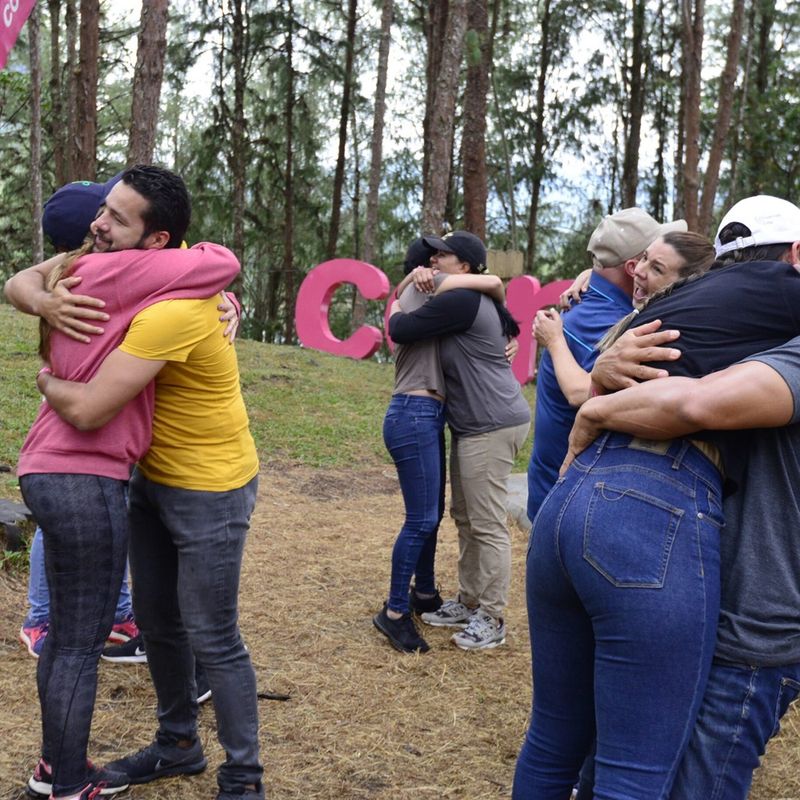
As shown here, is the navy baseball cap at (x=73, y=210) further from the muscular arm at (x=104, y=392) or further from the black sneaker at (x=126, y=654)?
the black sneaker at (x=126, y=654)

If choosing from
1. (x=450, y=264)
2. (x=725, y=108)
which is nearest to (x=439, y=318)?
(x=450, y=264)

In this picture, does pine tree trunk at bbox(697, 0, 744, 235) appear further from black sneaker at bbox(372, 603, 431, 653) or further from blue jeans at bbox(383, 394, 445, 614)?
black sneaker at bbox(372, 603, 431, 653)

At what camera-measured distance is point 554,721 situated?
2.04 meters

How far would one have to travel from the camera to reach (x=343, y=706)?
397 cm

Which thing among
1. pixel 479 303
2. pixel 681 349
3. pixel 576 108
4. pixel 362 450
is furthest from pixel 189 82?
pixel 681 349

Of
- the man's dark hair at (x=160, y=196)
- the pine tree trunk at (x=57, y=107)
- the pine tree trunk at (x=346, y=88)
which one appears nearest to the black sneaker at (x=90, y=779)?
the man's dark hair at (x=160, y=196)

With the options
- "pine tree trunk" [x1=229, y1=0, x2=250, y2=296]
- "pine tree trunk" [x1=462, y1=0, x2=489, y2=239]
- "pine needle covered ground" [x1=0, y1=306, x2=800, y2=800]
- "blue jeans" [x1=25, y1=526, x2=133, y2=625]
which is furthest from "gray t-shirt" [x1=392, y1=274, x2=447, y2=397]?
"pine tree trunk" [x1=229, y1=0, x2=250, y2=296]

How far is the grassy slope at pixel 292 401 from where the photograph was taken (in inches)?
361

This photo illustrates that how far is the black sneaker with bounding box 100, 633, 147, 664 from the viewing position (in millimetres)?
4164

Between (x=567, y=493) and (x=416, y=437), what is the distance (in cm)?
261

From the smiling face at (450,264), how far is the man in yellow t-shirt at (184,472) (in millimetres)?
1933

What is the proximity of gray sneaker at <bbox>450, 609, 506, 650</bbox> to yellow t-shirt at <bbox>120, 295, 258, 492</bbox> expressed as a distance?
2224 millimetres

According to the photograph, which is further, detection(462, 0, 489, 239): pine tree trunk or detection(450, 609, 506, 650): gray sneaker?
detection(462, 0, 489, 239): pine tree trunk

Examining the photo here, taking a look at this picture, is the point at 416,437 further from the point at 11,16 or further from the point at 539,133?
the point at 539,133
